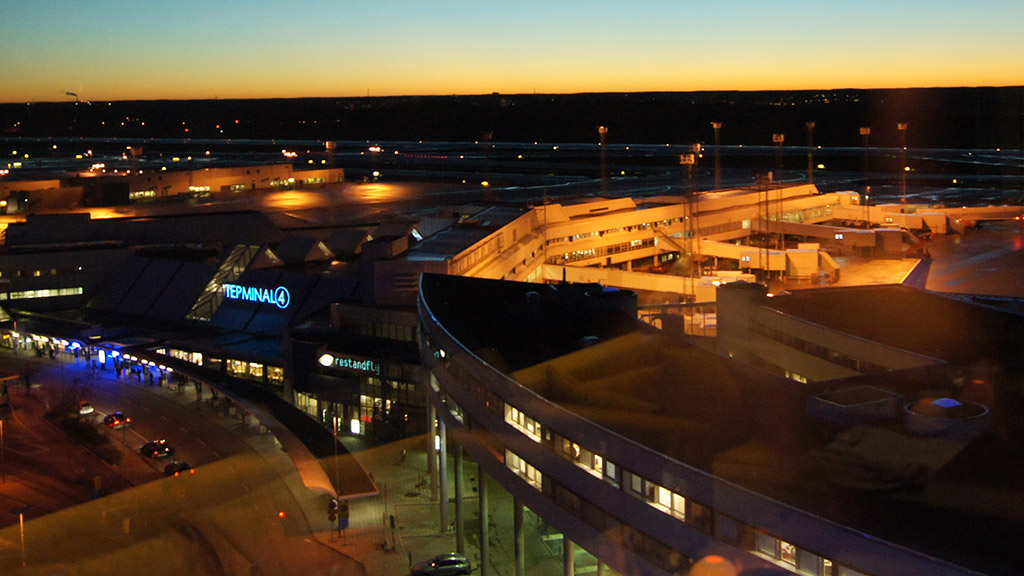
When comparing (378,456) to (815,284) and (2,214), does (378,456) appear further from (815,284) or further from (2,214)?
(2,214)

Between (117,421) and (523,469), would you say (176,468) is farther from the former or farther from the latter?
(523,469)

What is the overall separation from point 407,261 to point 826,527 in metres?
18.2

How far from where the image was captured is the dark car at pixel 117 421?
22266 mm

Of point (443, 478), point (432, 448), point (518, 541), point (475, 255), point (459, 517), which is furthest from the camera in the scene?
point (475, 255)

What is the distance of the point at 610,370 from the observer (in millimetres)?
13781

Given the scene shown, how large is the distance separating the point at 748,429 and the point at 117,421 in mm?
16082

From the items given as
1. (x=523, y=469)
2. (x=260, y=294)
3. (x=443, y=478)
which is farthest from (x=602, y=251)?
(x=523, y=469)

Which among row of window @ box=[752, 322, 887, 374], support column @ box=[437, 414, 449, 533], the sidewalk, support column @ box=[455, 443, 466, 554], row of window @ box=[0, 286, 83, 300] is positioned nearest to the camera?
the sidewalk

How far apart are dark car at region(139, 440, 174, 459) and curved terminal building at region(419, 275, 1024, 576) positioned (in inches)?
244

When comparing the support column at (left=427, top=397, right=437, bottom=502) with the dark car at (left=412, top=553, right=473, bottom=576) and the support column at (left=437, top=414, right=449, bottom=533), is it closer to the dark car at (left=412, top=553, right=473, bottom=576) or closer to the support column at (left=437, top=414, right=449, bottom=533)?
the support column at (left=437, top=414, right=449, bottom=533)

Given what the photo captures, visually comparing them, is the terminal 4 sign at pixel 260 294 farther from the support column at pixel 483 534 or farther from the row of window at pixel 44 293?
the support column at pixel 483 534

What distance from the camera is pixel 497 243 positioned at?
32031 millimetres

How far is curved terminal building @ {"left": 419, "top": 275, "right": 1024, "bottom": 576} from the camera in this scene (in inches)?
334

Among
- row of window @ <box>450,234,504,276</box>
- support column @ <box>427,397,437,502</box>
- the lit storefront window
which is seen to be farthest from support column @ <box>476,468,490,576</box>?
row of window @ <box>450,234,504,276</box>
